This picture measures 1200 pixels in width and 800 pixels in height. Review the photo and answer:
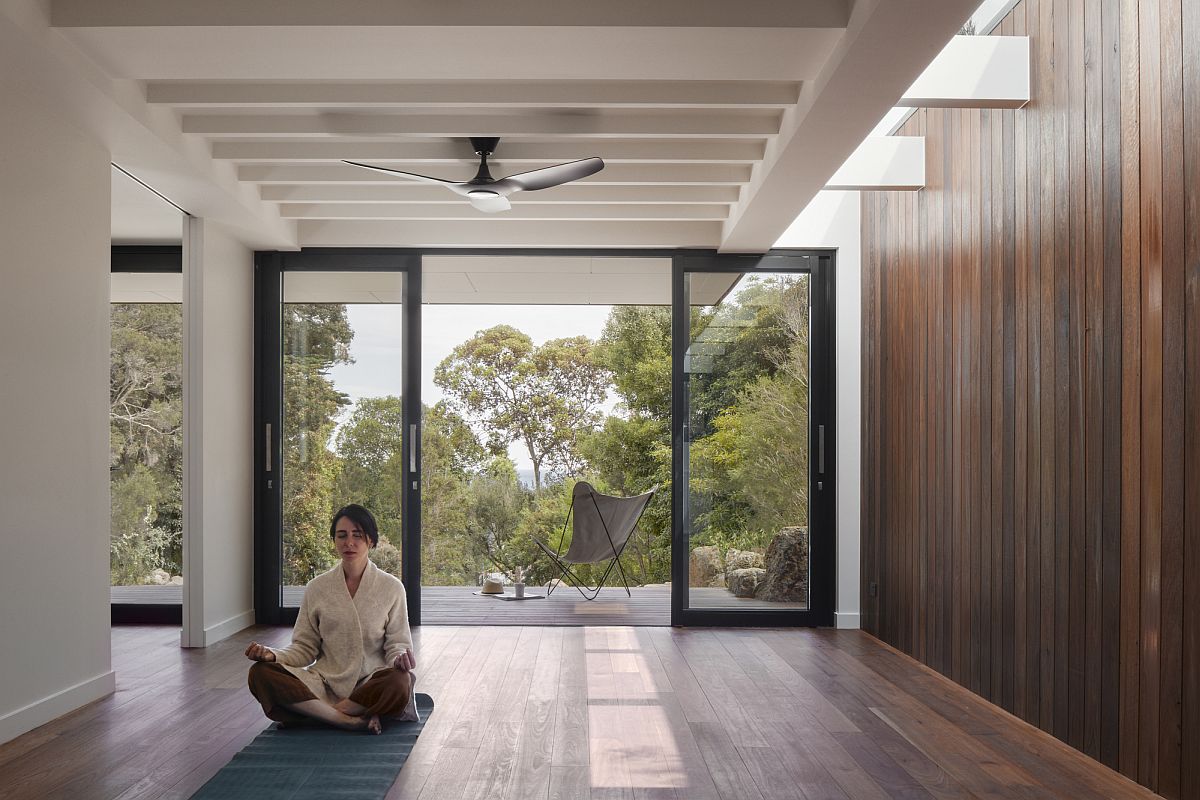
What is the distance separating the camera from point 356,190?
5188 millimetres

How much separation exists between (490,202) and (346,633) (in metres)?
2.07

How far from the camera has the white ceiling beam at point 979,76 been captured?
364 centimetres

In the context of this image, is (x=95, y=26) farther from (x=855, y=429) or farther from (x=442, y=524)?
(x=442, y=524)

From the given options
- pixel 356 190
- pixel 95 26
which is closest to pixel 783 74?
pixel 95 26

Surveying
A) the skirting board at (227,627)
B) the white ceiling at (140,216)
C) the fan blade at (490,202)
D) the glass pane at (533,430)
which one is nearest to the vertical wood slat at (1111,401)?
the fan blade at (490,202)

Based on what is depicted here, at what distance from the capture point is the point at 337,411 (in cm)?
608

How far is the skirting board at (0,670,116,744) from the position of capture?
3.40m

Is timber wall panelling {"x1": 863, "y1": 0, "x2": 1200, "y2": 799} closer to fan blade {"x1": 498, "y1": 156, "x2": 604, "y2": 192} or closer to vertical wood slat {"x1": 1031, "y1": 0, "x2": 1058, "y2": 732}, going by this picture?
vertical wood slat {"x1": 1031, "y1": 0, "x2": 1058, "y2": 732}

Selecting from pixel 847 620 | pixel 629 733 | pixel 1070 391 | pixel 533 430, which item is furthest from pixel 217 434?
pixel 533 430

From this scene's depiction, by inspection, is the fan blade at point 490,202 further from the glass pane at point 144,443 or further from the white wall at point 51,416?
the glass pane at point 144,443

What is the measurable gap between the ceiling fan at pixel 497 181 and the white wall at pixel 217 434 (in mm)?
1557

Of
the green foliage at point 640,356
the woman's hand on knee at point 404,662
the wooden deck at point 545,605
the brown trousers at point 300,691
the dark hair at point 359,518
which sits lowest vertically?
the wooden deck at point 545,605

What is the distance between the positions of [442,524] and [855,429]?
6262 mm

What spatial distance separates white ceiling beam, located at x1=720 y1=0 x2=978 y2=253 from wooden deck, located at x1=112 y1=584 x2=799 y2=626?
271 cm
